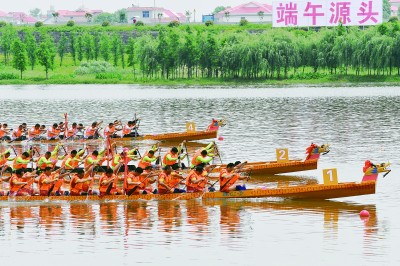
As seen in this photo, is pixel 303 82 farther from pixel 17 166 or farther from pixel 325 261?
pixel 325 261

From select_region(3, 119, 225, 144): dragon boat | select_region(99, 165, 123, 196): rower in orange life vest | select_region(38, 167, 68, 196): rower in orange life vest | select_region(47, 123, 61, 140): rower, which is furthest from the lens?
select_region(47, 123, 61, 140): rower

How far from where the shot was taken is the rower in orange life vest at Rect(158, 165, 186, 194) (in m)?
26.2

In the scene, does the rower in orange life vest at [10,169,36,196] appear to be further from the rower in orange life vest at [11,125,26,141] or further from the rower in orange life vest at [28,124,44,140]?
the rower in orange life vest at [11,125,26,141]

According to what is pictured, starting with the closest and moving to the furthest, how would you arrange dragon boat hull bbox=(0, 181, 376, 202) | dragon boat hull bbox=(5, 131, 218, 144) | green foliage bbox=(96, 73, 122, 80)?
1. dragon boat hull bbox=(0, 181, 376, 202)
2. dragon boat hull bbox=(5, 131, 218, 144)
3. green foliage bbox=(96, 73, 122, 80)

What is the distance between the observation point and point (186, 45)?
97.1 m

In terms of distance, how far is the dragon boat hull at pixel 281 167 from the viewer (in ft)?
102

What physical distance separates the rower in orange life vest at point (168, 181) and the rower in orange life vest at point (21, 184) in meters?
3.77

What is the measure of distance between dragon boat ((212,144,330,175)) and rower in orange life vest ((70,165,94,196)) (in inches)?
231

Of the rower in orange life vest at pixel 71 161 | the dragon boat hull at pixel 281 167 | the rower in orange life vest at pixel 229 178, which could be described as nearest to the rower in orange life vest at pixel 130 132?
the dragon boat hull at pixel 281 167

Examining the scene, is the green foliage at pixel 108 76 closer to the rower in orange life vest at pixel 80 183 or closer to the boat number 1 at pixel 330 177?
the rower in orange life vest at pixel 80 183

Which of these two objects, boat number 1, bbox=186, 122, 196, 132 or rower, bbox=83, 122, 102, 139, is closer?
rower, bbox=83, 122, 102, 139

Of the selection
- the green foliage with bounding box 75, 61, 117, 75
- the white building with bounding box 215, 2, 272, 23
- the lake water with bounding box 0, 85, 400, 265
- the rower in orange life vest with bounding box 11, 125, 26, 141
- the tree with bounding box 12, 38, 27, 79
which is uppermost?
the white building with bounding box 215, 2, 272, 23

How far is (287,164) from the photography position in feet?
103

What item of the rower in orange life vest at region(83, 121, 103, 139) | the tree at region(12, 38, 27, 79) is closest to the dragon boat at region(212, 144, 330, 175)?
the rower in orange life vest at region(83, 121, 103, 139)
